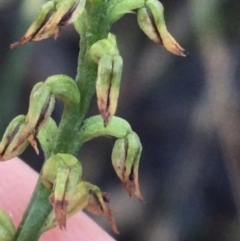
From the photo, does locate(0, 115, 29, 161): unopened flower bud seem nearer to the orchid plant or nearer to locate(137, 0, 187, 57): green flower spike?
the orchid plant

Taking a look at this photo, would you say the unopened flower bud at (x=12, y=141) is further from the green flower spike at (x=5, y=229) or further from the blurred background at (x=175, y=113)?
the blurred background at (x=175, y=113)

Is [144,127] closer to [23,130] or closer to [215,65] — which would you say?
[215,65]

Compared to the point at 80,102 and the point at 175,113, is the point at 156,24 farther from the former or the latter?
the point at 175,113

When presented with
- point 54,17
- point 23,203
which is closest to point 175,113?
point 23,203

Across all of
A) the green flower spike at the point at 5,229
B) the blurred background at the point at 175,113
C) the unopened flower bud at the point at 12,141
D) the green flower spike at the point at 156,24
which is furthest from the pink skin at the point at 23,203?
the green flower spike at the point at 156,24

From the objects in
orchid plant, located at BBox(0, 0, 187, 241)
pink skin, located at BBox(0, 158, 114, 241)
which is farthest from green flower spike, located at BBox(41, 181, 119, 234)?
pink skin, located at BBox(0, 158, 114, 241)

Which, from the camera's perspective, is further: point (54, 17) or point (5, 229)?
point (5, 229)
